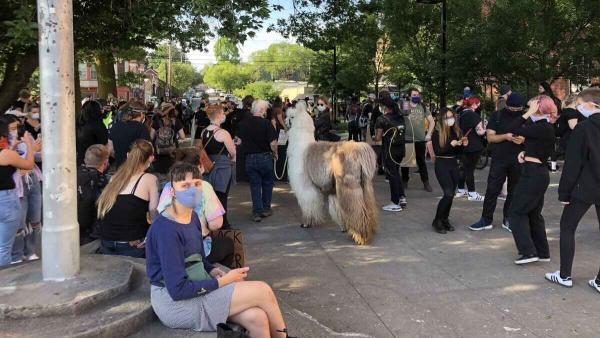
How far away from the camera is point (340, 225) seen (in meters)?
6.81

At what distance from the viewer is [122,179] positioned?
443 cm

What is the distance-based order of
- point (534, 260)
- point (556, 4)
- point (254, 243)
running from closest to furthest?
point (534, 260)
point (254, 243)
point (556, 4)

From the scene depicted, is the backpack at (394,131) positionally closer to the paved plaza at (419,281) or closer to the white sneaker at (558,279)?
the paved plaza at (419,281)

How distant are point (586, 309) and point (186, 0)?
716cm

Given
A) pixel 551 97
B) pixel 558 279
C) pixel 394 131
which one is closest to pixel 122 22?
pixel 394 131

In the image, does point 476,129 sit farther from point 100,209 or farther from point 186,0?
point 100,209

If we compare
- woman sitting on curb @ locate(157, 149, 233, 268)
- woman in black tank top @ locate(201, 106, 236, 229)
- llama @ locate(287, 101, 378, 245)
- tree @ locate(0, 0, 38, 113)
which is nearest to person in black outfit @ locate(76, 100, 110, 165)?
tree @ locate(0, 0, 38, 113)

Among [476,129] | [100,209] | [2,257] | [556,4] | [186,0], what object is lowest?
[2,257]

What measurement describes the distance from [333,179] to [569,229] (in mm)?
2782

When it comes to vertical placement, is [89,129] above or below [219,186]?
above

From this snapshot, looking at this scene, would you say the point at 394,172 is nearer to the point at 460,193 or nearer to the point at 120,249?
the point at 460,193

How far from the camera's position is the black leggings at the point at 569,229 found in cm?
483

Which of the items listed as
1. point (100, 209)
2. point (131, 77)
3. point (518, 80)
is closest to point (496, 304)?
point (100, 209)

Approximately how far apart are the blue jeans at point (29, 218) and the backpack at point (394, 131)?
5.07 m
